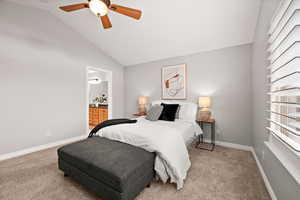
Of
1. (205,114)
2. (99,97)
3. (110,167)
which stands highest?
(99,97)

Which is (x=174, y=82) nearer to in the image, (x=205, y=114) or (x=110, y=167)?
(x=205, y=114)

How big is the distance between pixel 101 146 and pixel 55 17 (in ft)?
11.2

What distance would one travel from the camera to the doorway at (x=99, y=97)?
4242mm

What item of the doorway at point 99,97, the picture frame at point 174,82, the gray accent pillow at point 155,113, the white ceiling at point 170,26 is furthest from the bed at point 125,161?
the doorway at point 99,97

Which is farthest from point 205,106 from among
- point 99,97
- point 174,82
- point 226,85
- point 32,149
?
point 99,97

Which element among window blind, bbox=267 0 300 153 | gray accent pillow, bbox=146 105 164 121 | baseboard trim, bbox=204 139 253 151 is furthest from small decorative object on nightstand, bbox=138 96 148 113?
window blind, bbox=267 0 300 153

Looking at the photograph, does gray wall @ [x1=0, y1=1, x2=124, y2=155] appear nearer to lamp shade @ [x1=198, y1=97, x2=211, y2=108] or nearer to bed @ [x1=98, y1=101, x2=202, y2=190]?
bed @ [x1=98, y1=101, x2=202, y2=190]

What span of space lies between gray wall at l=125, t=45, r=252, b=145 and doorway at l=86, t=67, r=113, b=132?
2.52 meters

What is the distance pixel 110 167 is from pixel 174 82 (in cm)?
282

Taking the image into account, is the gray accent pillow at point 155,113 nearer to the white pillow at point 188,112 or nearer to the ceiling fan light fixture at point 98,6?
the white pillow at point 188,112

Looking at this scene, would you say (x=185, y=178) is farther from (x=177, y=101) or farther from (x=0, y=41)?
(x=0, y=41)

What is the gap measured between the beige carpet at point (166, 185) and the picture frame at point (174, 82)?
1.78m

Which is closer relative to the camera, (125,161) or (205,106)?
(125,161)

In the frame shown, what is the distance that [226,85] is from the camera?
2.86 m
